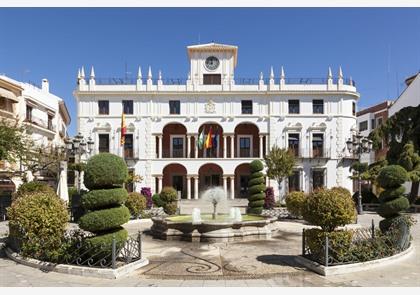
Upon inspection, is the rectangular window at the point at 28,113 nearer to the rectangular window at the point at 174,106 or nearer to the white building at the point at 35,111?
the white building at the point at 35,111

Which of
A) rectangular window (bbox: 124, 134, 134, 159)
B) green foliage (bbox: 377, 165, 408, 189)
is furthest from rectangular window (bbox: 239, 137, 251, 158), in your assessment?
green foliage (bbox: 377, 165, 408, 189)

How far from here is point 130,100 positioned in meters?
40.0

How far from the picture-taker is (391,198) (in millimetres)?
12492

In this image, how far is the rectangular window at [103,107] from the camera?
39875mm

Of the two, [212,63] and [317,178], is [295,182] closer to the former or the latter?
[317,178]

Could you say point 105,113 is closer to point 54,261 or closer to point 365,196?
point 365,196

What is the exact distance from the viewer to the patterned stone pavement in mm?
8336

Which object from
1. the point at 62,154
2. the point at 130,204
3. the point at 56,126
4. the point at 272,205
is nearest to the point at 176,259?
the point at 130,204

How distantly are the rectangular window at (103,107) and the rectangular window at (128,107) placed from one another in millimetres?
1691

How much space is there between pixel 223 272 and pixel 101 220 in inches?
122

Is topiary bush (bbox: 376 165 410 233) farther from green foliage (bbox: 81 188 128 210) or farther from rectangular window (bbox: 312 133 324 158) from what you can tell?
rectangular window (bbox: 312 133 324 158)

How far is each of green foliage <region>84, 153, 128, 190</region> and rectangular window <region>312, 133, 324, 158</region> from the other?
3314cm

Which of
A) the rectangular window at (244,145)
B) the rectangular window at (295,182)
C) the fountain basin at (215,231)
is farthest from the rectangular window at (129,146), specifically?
the fountain basin at (215,231)

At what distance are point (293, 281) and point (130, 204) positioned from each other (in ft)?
42.3
